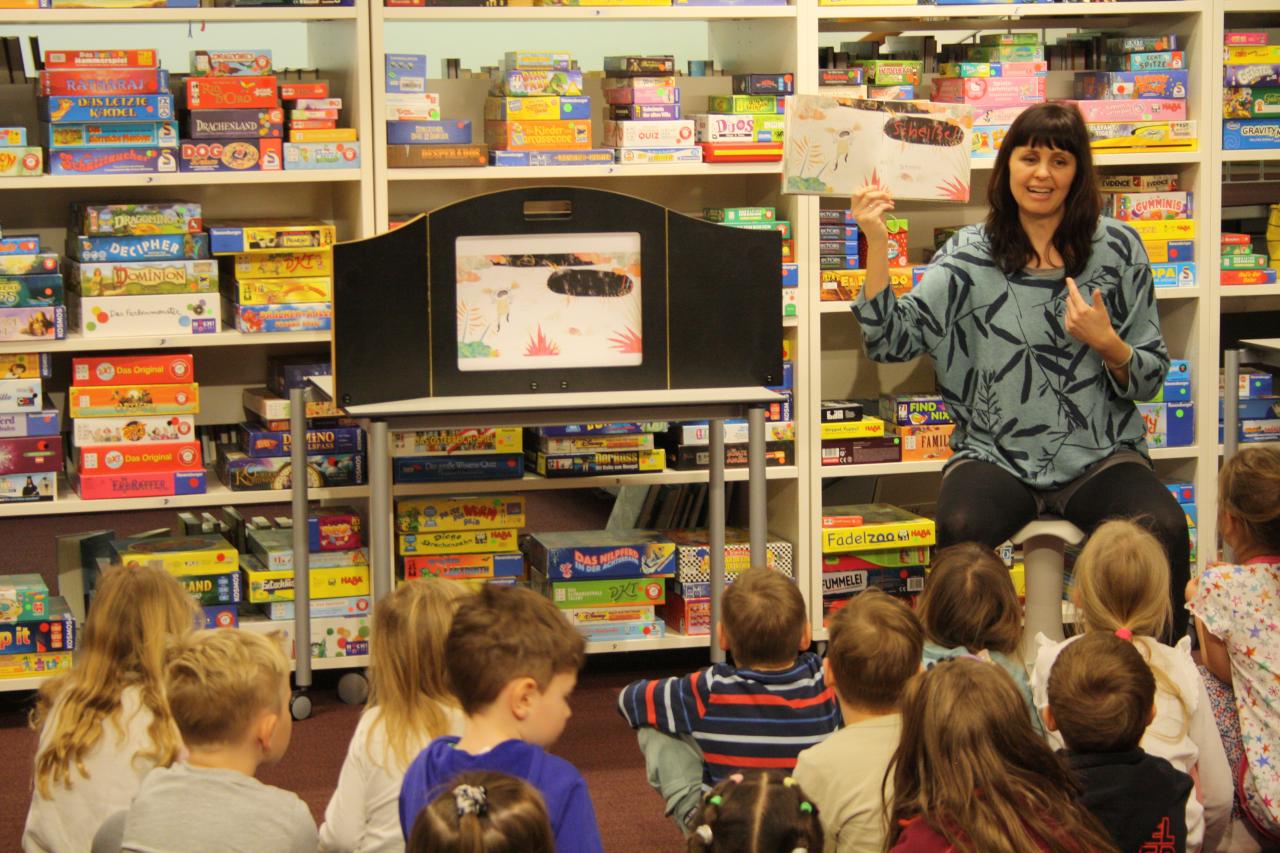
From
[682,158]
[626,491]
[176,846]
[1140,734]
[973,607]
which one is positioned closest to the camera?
[176,846]

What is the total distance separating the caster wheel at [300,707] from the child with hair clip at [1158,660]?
1.86m

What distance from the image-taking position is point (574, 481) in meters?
4.14

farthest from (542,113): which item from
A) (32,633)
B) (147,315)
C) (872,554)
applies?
(32,633)

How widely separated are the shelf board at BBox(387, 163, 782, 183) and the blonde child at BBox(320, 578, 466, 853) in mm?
1704

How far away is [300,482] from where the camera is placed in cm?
386

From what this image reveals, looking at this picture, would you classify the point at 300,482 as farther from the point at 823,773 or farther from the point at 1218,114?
the point at 1218,114

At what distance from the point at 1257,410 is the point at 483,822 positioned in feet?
11.6

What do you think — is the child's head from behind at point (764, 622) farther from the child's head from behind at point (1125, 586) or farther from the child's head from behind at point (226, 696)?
the child's head from behind at point (226, 696)

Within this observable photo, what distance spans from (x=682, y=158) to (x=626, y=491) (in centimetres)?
102

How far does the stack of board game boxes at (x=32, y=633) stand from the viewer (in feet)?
12.6

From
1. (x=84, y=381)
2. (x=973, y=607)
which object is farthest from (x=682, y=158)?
(x=973, y=607)

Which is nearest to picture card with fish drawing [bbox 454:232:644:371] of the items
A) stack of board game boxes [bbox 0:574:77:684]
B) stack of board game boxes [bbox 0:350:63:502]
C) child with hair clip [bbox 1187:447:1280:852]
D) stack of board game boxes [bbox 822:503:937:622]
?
stack of board game boxes [bbox 822:503:937:622]

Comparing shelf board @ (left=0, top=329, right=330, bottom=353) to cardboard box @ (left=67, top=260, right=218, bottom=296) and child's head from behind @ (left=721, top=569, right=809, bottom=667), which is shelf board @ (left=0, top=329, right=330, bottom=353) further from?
child's head from behind @ (left=721, top=569, right=809, bottom=667)

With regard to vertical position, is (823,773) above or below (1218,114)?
below
